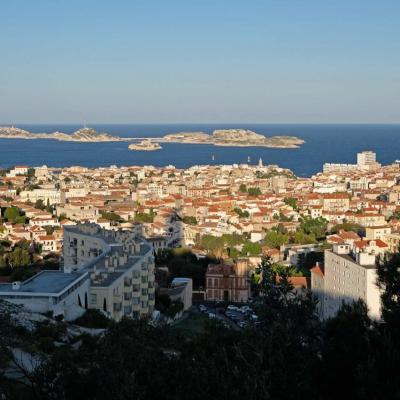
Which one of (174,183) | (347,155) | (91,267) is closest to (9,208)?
(174,183)

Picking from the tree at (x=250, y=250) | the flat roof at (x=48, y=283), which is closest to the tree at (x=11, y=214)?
the tree at (x=250, y=250)

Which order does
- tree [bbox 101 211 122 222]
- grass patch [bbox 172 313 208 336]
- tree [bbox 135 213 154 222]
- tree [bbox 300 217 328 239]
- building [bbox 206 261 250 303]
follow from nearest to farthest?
grass patch [bbox 172 313 208 336]
building [bbox 206 261 250 303]
tree [bbox 300 217 328 239]
tree [bbox 101 211 122 222]
tree [bbox 135 213 154 222]

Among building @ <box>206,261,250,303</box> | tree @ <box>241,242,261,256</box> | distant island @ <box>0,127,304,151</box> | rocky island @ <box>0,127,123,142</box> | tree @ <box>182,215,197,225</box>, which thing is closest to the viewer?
building @ <box>206,261,250,303</box>

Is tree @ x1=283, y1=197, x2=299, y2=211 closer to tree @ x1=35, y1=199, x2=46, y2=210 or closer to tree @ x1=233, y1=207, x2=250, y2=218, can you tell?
tree @ x1=233, y1=207, x2=250, y2=218

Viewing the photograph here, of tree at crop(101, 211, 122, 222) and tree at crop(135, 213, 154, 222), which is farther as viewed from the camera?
tree at crop(135, 213, 154, 222)

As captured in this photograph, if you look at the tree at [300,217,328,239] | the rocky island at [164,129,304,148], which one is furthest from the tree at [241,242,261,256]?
the rocky island at [164,129,304,148]

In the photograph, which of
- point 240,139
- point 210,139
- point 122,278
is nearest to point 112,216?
point 122,278

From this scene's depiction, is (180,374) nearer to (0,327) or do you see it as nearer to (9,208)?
(0,327)
